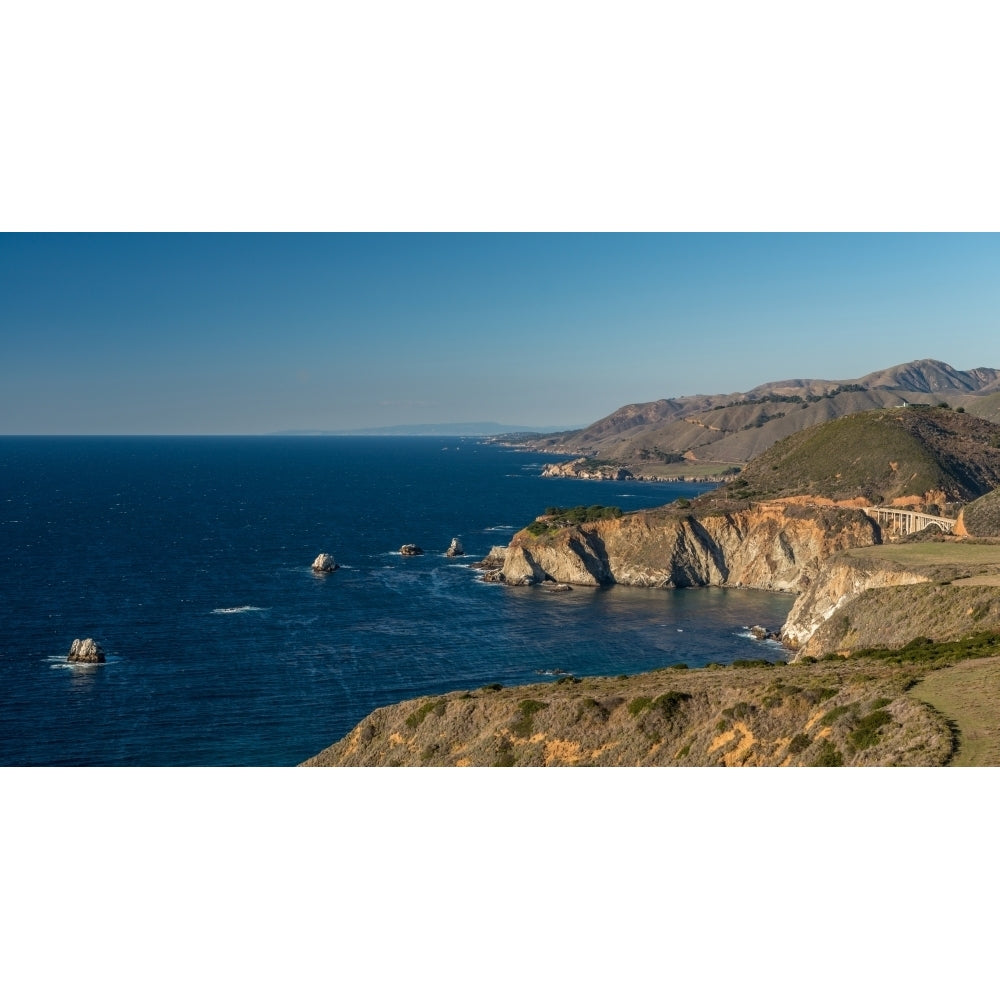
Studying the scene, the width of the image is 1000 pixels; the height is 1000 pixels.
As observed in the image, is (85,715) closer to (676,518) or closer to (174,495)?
(676,518)

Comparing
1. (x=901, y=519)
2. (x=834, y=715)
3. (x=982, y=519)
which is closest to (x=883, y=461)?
(x=901, y=519)

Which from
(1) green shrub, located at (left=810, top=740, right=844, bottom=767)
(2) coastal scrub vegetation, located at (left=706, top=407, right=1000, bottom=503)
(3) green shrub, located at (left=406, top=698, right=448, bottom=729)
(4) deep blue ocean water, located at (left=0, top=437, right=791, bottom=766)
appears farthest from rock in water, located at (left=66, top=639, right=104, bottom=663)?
(2) coastal scrub vegetation, located at (left=706, top=407, right=1000, bottom=503)

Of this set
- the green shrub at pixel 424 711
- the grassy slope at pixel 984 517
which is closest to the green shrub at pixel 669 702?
the green shrub at pixel 424 711

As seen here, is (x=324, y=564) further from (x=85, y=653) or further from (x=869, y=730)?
(x=869, y=730)

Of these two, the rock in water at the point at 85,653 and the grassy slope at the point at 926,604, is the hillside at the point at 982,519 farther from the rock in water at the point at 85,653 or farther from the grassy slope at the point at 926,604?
the rock in water at the point at 85,653

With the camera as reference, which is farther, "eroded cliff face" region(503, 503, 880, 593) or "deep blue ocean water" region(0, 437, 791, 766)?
"eroded cliff face" region(503, 503, 880, 593)

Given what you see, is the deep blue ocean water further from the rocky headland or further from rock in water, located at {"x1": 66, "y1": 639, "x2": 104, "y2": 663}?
the rocky headland
